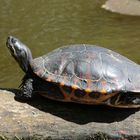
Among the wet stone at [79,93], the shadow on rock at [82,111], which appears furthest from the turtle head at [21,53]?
the wet stone at [79,93]

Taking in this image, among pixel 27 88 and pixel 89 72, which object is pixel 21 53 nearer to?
pixel 27 88

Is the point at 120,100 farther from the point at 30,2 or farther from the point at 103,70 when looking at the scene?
the point at 30,2

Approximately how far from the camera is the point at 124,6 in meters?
12.8

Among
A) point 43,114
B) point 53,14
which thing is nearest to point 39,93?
point 43,114

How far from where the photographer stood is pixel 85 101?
4.38 meters

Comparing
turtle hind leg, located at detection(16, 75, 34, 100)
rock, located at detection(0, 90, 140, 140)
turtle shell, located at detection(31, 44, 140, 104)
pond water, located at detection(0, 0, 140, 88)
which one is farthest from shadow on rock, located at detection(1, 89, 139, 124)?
pond water, located at detection(0, 0, 140, 88)

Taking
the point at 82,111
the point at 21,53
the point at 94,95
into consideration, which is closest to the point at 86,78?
the point at 94,95

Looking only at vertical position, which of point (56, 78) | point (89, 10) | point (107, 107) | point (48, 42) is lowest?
point (89, 10)

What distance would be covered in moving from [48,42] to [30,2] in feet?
14.9

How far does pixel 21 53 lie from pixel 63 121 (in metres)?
0.92

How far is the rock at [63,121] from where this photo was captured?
4250mm

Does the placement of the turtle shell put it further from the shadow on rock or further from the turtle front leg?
the shadow on rock

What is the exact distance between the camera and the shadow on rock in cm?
445

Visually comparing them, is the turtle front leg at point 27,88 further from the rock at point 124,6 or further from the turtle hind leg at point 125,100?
the rock at point 124,6
